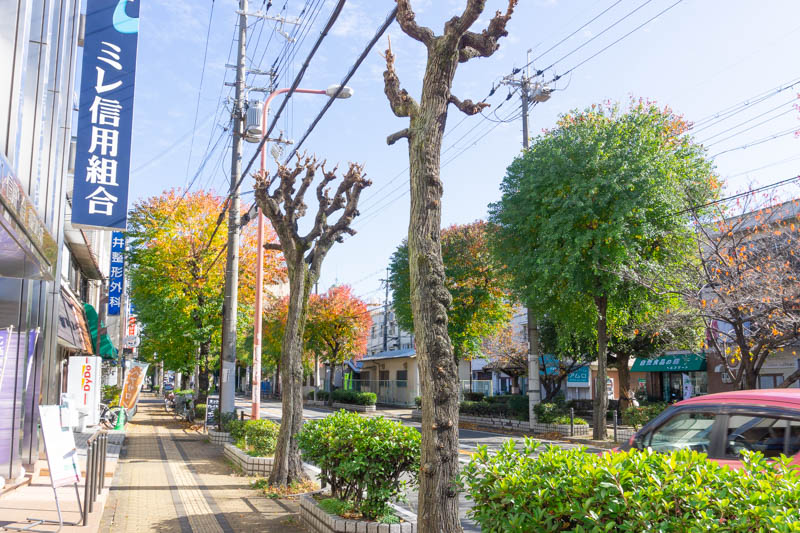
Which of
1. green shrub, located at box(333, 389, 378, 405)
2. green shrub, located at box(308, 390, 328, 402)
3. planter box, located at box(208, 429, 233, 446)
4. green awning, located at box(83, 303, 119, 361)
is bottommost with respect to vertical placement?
green shrub, located at box(308, 390, 328, 402)

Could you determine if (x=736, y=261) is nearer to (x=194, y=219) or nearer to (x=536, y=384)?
(x=536, y=384)

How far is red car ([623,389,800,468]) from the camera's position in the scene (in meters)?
5.43

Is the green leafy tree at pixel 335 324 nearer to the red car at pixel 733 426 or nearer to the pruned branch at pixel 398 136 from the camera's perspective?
the pruned branch at pixel 398 136

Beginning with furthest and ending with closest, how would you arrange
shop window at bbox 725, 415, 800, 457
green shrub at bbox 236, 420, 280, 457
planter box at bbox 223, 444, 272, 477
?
1. green shrub at bbox 236, 420, 280, 457
2. planter box at bbox 223, 444, 272, 477
3. shop window at bbox 725, 415, 800, 457

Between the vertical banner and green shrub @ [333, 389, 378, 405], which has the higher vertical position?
the vertical banner

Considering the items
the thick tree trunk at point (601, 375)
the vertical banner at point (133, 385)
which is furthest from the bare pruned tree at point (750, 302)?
the vertical banner at point (133, 385)

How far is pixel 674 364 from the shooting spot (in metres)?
32.2

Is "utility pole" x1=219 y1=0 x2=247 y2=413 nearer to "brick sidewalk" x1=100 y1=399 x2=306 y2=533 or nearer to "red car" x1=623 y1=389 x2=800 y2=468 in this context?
"brick sidewalk" x1=100 y1=399 x2=306 y2=533

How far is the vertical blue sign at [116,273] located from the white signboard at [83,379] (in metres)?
9.78

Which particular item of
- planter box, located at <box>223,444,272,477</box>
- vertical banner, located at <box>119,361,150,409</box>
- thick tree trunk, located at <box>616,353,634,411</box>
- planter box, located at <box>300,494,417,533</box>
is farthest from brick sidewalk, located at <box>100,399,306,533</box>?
thick tree trunk, located at <box>616,353,634,411</box>

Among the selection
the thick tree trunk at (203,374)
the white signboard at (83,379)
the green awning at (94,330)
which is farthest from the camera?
the thick tree trunk at (203,374)

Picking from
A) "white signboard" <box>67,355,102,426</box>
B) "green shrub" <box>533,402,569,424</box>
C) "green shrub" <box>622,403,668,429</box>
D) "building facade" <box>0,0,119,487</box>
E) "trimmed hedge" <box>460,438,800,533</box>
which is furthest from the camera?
"green shrub" <box>533,402,569,424</box>

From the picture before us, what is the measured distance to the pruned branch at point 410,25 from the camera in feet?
21.2

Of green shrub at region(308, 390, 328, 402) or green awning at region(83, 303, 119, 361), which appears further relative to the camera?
green shrub at region(308, 390, 328, 402)
